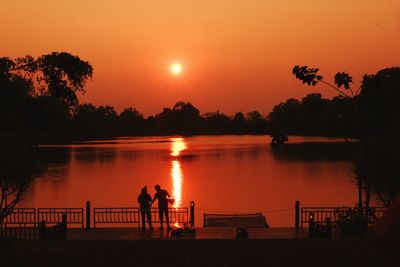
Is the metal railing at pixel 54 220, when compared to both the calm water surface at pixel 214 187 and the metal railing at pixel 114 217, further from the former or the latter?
the calm water surface at pixel 214 187

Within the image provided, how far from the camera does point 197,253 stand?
11734 millimetres

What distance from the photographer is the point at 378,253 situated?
37.4ft

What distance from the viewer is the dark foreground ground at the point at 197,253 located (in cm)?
1123

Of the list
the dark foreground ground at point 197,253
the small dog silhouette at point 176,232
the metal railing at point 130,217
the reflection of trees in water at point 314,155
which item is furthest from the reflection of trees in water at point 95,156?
the dark foreground ground at point 197,253

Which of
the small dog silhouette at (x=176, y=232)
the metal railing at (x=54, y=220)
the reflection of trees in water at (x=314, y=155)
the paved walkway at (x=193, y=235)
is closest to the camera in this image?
the small dog silhouette at (x=176, y=232)

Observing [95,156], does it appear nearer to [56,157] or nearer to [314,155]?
[56,157]

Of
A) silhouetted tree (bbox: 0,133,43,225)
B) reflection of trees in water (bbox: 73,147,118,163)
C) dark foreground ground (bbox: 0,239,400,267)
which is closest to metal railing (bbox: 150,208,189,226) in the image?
silhouetted tree (bbox: 0,133,43,225)

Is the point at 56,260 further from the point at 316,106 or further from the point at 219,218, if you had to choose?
the point at 219,218

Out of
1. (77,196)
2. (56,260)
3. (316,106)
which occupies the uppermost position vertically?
(316,106)

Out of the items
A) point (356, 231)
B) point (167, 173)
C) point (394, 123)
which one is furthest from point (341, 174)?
point (356, 231)

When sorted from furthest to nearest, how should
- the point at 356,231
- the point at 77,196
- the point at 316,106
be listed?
the point at 77,196 < the point at 356,231 < the point at 316,106

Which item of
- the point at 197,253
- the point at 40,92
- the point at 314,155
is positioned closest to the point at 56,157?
the point at 314,155

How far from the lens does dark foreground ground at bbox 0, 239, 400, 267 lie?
11234mm

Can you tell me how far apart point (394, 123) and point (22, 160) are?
94.1ft
